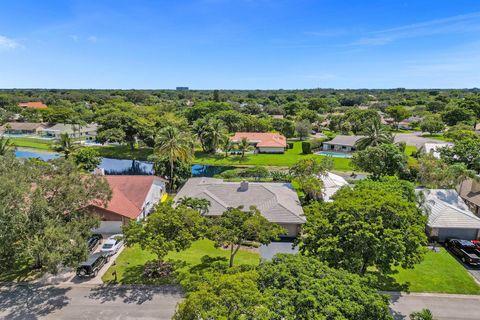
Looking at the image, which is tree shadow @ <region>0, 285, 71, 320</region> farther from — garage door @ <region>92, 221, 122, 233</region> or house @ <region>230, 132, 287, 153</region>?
house @ <region>230, 132, 287, 153</region>

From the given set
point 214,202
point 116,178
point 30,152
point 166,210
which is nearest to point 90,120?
point 30,152

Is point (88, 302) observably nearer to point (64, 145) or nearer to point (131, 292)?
point (131, 292)

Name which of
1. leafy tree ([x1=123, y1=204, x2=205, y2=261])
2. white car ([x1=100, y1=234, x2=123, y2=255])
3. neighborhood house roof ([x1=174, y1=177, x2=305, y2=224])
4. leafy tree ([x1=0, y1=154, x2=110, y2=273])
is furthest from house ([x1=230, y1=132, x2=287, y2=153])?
leafy tree ([x1=0, y1=154, x2=110, y2=273])

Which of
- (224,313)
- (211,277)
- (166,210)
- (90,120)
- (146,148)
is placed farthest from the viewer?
(90,120)

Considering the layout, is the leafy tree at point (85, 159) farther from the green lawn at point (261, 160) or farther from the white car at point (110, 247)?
the white car at point (110, 247)

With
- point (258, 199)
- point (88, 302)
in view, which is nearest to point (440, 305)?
point (258, 199)

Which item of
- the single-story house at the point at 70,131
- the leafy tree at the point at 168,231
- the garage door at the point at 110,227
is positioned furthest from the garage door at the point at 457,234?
the single-story house at the point at 70,131

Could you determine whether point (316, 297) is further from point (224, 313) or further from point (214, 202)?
point (214, 202)
